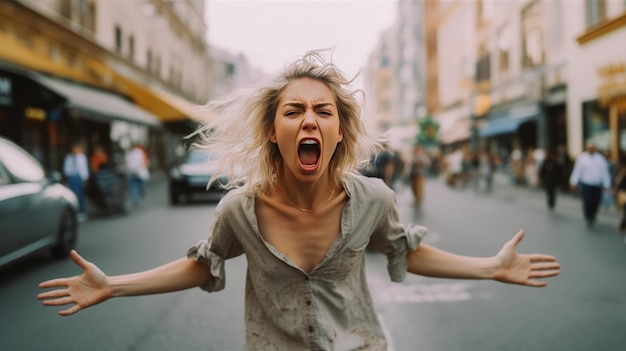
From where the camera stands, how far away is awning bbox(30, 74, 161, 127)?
15.1 metres

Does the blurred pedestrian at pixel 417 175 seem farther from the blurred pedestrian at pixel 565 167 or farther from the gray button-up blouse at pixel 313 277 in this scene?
the gray button-up blouse at pixel 313 277

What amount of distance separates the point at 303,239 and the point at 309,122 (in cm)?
38

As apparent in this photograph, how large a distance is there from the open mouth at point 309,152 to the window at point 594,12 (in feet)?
63.1

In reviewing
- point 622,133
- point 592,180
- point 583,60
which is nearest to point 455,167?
point 583,60

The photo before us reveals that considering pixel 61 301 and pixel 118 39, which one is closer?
pixel 61 301

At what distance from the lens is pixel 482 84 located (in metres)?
32.6

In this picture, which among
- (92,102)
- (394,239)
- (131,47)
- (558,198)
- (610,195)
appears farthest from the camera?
(131,47)

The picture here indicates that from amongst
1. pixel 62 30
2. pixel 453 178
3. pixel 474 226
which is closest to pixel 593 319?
pixel 474 226

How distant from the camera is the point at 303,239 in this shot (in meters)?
1.88

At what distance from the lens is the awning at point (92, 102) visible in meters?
15.1

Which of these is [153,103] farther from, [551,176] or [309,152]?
[309,152]

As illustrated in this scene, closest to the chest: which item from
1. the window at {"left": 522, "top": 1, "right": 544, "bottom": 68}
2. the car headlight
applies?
the car headlight

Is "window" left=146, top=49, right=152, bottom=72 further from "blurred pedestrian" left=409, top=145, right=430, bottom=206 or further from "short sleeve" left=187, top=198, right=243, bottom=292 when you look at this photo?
"short sleeve" left=187, top=198, right=243, bottom=292

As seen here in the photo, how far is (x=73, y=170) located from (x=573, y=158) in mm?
16020
